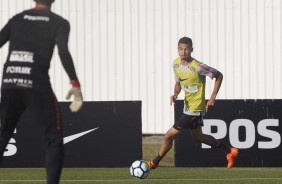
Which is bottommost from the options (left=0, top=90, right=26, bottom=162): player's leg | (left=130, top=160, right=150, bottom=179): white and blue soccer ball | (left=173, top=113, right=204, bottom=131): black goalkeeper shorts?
(left=130, top=160, right=150, bottom=179): white and blue soccer ball

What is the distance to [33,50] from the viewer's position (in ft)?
29.7

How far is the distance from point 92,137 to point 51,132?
27.3 ft

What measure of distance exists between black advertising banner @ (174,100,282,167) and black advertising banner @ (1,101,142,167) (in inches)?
39.4

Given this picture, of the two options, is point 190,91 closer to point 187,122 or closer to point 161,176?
point 187,122

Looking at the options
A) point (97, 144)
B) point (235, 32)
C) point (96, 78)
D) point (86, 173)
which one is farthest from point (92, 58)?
point (86, 173)

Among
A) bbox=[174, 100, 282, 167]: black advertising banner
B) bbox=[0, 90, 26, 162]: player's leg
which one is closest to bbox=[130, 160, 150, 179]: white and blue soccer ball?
bbox=[174, 100, 282, 167]: black advertising banner

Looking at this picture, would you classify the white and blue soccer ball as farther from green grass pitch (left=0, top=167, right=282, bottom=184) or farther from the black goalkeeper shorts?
the black goalkeeper shorts

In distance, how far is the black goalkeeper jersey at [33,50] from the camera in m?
9.02

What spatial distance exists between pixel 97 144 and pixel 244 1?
6942mm

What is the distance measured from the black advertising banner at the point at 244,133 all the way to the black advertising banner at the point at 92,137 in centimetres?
100

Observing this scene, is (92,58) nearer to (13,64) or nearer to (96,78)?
(96,78)

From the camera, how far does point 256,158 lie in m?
17.2

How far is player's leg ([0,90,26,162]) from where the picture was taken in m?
9.10

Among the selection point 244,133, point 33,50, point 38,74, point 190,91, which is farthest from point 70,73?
point 244,133
